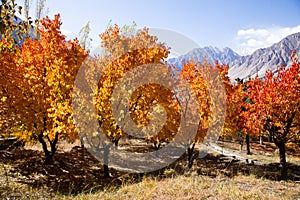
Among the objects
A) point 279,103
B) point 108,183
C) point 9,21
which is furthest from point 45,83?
point 279,103

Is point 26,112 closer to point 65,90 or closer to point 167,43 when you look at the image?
point 65,90

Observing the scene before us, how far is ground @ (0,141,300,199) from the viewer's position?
8.05m

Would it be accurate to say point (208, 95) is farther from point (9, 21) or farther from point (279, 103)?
point (9, 21)

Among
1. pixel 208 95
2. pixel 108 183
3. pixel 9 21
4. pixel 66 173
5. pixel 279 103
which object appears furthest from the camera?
pixel 208 95

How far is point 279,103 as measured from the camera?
1650cm

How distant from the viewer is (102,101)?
12719 millimetres

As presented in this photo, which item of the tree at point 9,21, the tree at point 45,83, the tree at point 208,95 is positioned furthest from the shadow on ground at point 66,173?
the tree at point 9,21

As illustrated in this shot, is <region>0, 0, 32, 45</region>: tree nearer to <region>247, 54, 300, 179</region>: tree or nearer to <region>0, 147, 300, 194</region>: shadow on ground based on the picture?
<region>0, 147, 300, 194</region>: shadow on ground

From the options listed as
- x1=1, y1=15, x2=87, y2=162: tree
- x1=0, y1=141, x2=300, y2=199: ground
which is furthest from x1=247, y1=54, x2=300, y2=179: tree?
x1=1, y1=15, x2=87, y2=162: tree

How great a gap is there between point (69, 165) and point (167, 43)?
1149 centimetres

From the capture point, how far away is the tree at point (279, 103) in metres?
16.2

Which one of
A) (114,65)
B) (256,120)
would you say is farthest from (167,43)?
(256,120)

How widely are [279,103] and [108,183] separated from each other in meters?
12.7

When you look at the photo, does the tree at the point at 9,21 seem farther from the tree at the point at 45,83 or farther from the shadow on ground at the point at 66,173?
the shadow on ground at the point at 66,173
